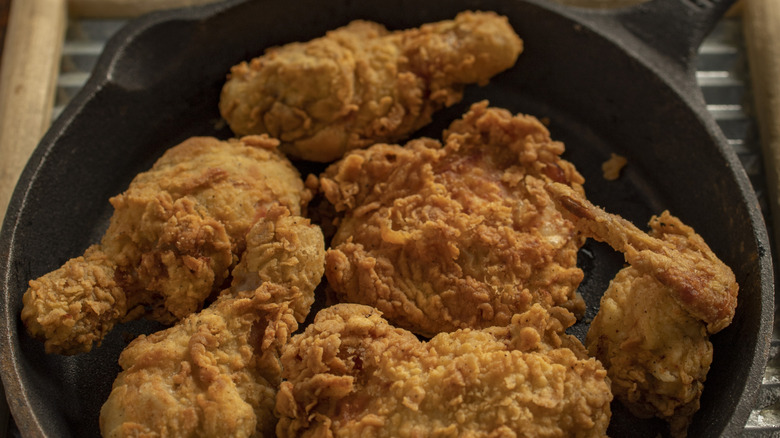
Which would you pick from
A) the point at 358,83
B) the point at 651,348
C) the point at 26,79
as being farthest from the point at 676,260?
the point at 26,79

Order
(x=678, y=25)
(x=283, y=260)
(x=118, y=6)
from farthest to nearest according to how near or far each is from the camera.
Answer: (x=118, y=6) → (x=678, y=25) → (x=283, y=260)

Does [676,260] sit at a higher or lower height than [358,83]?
lower

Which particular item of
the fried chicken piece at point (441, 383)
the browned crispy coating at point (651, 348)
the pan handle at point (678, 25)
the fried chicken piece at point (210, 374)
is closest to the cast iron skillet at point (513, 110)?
the pan handle at point (678, 25)

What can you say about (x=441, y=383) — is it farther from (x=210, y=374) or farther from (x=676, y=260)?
(x=676, y=260)

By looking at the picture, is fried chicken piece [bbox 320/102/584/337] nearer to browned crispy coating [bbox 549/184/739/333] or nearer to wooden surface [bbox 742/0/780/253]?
browned crispy coating [bbox 549/184/739/333]

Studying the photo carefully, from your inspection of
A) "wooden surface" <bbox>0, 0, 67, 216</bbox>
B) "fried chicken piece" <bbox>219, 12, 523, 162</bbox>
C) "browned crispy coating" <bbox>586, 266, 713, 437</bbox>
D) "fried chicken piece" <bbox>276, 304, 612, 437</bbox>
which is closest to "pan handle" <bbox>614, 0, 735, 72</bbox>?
"fried chicken piece" <bbox>219, 12, 523, 162</bbox>

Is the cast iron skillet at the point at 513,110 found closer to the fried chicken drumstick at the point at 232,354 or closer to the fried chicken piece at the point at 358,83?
the fried chicken piece at the point at 358,83

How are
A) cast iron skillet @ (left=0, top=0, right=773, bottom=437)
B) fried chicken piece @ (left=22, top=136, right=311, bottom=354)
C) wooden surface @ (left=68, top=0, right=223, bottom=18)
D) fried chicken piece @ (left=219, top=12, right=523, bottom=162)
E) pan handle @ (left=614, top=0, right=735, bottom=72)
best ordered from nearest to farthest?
1. fried chicken piece @ (left=22, top=136, right=311, bottom=354)
2. cast iron skillet @ (left=0, top=0, right=773, bottom=437)
3. fried chicken piece @ (left=219, top=12, right=523, bottom=162)
4. pan handle @ (left=614, top=0, right=735, bottom=72)
5. wooden surface @ (left=68, top=0, right=223, bottom=18)
